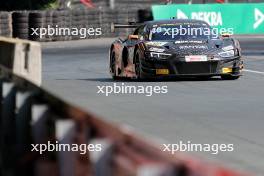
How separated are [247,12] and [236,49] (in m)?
24.2

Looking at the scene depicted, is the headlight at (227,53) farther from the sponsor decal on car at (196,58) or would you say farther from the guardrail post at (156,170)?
the guardrail post at (156,170)

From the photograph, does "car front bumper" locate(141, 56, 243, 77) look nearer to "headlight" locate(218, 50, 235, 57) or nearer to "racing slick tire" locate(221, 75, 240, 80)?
"headlight" locate(218, 50, 235, 57)

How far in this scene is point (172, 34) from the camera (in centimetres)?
1962

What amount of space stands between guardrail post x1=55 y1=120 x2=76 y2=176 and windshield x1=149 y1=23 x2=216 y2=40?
14317 mm

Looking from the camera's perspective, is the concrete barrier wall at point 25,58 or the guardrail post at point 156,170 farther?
the concrete barrier wall at point 25,58

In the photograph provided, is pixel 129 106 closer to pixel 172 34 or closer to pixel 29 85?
pixel 172 34

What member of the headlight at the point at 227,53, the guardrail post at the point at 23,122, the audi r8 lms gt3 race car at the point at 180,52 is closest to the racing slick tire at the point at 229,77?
the audi r8 lms gt3 race car at the point at 180,52

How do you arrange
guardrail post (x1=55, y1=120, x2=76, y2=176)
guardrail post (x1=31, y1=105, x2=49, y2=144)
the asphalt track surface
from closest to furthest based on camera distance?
guardrail post (x1=55, y1=120, x2=76, y2=176), guardrail post (x1=31, y1=105, x2=49, y2=144), the asphalt track surface

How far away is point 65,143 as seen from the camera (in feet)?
16.7

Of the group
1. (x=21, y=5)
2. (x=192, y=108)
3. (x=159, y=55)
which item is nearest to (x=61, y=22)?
(x=21, y=5)

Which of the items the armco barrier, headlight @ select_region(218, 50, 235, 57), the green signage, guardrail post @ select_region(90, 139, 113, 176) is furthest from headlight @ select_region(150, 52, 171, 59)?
the green signage

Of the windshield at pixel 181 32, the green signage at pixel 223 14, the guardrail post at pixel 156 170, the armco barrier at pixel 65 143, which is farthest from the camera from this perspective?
the green signage at pixel 223 14

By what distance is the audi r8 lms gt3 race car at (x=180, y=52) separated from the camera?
61.3 ft

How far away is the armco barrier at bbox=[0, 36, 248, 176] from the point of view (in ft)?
12.5
